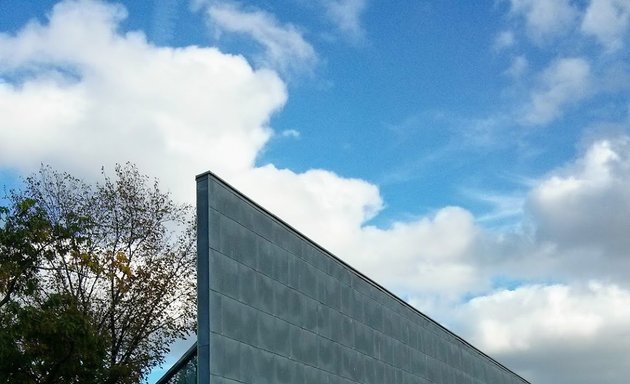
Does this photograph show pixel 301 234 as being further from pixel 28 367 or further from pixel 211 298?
pixel 28 367

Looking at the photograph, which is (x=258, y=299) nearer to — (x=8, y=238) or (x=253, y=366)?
(x=253, y=366)

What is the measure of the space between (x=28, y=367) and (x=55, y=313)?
1.91 meters

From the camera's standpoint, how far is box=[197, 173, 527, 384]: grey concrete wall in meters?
14.9

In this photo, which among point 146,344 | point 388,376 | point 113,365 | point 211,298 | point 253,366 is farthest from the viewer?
point 146,344

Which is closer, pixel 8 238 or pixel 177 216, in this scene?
pixel 8 238

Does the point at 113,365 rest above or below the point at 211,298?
above

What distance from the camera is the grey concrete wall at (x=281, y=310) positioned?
1495 centimetres

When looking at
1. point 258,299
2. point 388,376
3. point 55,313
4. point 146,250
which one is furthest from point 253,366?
point 146,250

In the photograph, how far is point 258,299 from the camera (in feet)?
53.7

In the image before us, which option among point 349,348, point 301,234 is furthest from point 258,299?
point 349,348

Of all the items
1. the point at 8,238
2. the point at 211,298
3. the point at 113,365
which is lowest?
the point at 211,298

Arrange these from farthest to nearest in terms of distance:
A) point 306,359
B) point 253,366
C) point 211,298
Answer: point 306,359 → point 253,366 → point 211,298

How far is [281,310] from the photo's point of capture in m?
17.2

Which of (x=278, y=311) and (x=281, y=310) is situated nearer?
(x=278, y=311)
